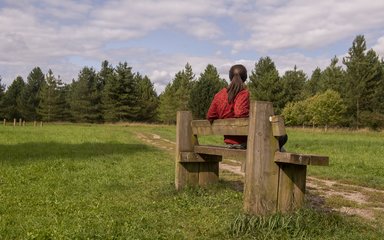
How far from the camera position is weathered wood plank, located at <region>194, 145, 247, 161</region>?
603 centimetres

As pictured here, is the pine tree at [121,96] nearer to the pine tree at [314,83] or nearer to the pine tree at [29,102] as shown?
the pine tree at [29,102]

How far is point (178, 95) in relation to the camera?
80875mm

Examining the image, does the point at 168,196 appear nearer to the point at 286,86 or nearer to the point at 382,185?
the point at 382,185

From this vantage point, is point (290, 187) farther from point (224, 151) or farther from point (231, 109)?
point (231, 109)

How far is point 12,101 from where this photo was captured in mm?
89875

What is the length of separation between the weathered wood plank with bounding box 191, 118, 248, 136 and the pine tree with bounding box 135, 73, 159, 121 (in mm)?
78402

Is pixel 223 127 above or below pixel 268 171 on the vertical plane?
above

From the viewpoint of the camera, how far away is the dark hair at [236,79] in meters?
6.56

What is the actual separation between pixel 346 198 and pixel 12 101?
9156 centimetres

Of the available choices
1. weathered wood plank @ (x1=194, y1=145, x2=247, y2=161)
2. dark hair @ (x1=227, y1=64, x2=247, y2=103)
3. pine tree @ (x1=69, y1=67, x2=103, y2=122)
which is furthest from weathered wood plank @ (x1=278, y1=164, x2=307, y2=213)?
pine tree @ (x1=69, y1=67, x2=103, y2=122)

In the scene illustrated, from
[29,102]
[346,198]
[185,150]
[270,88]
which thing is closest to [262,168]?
[185,150]

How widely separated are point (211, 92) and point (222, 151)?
68.7 meters

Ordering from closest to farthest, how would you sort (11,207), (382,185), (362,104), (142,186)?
(11,207) → (142,186) → (382,185) → (362,104)

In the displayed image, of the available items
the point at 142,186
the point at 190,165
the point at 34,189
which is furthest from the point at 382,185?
the point at 34,189
